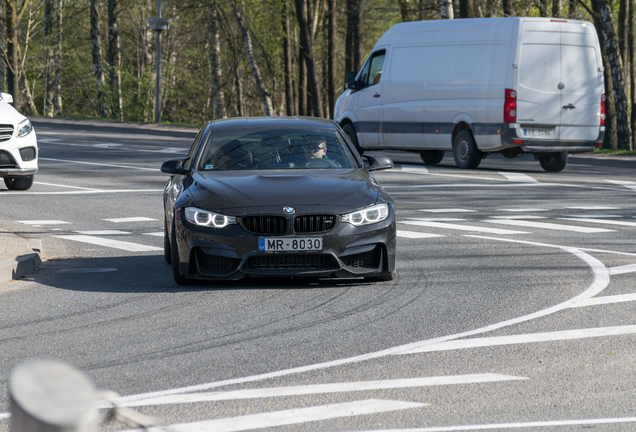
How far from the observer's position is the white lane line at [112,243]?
10.1 m

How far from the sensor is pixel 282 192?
25.2 feet

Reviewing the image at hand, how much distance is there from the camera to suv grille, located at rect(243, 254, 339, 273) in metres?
7.51

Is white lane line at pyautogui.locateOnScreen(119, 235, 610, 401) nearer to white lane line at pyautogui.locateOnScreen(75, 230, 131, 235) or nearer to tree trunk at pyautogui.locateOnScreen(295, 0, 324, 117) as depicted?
white lane line at pyautogui.locateOnScreen(75, 230, 131, 235)

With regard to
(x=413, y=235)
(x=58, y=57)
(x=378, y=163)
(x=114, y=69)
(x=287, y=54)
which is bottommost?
(x=114, y=69)

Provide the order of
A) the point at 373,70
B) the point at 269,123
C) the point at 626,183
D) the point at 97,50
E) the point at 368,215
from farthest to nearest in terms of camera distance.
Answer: the point at 97,50 → the point at 373,70 → the point at 626,183 → the point at 269,123 → the point at 368,215

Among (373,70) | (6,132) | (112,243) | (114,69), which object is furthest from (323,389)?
(114,69)

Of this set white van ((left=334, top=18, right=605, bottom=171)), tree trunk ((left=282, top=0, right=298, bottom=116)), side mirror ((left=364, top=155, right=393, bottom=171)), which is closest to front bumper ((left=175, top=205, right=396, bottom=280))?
side mirror ((left=364, top=155, right=393, bottom=171))

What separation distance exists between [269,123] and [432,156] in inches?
579

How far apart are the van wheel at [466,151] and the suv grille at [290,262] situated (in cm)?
1355

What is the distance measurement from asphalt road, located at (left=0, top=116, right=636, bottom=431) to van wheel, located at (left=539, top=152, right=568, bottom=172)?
8145 mm

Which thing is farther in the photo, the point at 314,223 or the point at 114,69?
the point at 114,69

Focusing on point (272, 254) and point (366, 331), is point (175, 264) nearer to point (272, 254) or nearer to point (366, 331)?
point (272, 254)

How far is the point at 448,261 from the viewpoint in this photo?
9180 mm

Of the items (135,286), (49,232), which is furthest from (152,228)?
(135,286)
